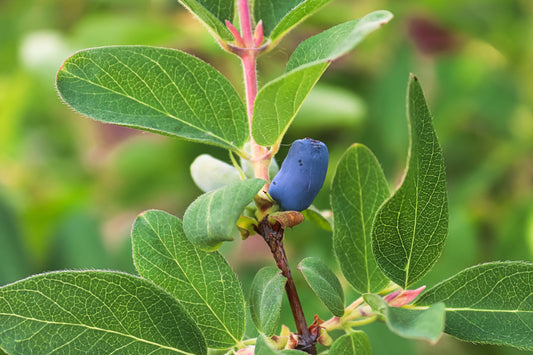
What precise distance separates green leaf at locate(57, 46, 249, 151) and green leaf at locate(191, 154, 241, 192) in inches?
2.0

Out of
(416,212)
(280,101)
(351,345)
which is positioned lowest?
(351,345)

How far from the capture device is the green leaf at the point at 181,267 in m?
0.58

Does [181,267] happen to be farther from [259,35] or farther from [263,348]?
[259,35]

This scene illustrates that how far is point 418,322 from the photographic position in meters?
0.45

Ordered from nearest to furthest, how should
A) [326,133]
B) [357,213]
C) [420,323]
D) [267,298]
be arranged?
1. [420,323]
2. [267,298]
3. [357,213]
4. [326,133]

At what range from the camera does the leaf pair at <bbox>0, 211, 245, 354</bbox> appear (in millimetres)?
524

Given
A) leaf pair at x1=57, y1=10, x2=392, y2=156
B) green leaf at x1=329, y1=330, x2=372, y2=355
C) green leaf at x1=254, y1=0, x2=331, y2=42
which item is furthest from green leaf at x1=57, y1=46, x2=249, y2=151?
green leaf at x1=329, y1=330, x2=372, y2=355

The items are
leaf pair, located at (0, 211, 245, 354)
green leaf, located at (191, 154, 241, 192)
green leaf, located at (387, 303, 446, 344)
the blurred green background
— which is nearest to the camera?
green leaf, located at (387, 303, 446, 344)

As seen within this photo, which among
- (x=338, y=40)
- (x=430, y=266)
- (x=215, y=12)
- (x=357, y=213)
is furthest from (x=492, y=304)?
(x=215, y=12)

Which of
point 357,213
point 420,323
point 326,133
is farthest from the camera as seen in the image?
point 326,133

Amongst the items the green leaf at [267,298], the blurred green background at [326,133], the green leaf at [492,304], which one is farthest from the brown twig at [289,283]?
the blurred green background at [326,133]

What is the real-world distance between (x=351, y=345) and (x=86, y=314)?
23cm

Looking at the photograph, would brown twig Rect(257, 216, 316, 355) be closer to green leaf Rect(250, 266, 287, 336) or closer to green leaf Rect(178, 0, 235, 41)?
green leaf Rect(250, 266, 287, 336)

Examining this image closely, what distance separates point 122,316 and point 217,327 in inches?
3.8
